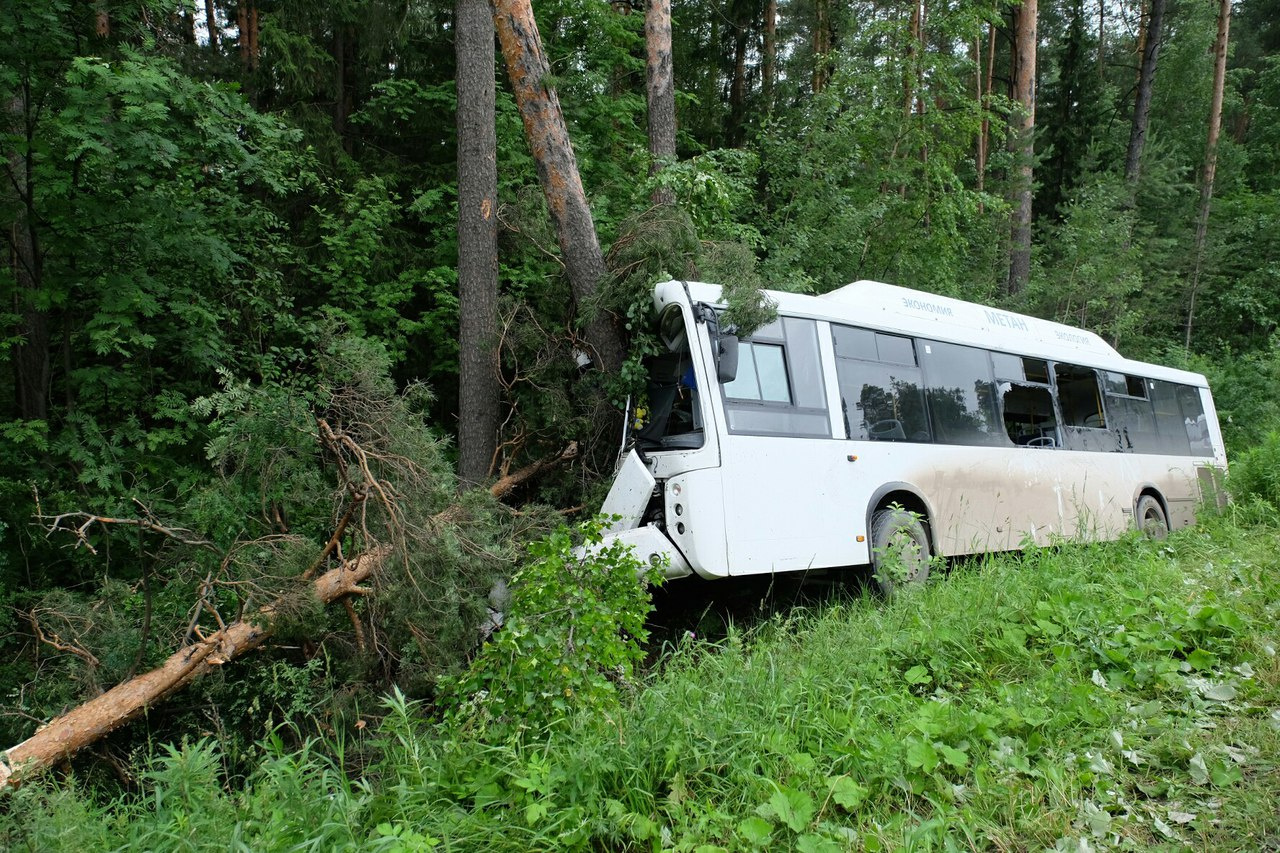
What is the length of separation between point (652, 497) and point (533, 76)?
4569mm

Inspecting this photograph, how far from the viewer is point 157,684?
538cm

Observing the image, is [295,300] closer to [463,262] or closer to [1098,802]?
[463,262]

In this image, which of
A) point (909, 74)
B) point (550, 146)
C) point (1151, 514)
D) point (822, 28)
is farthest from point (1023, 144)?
point (550, 146)

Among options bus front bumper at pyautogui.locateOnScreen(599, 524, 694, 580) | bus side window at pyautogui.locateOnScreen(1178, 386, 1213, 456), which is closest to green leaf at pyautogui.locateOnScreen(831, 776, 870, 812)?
bus front bumper at pyautogui.locateOnScreen(599, 524, 694, 580)

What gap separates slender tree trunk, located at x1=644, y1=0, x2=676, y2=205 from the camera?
10.9m

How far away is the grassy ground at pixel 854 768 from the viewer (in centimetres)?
303

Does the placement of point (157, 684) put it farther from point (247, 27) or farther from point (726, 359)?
point (247, 27)

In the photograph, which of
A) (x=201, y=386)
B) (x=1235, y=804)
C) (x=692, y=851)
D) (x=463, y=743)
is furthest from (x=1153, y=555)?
(x=201, y=386)

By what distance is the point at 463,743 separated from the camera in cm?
369

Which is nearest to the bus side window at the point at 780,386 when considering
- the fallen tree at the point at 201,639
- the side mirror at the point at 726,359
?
the side mirror at the point at 726,359

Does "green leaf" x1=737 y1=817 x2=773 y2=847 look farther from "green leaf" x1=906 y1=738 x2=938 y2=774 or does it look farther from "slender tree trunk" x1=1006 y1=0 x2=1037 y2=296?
"slender tree trunk" x1=1006 y1=0 x2=1037 y2=296

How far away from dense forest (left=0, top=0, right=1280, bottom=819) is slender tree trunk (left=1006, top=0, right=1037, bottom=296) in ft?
0.39

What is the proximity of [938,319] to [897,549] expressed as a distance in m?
3.28

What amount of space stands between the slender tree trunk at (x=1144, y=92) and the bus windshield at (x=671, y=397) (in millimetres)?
19928
